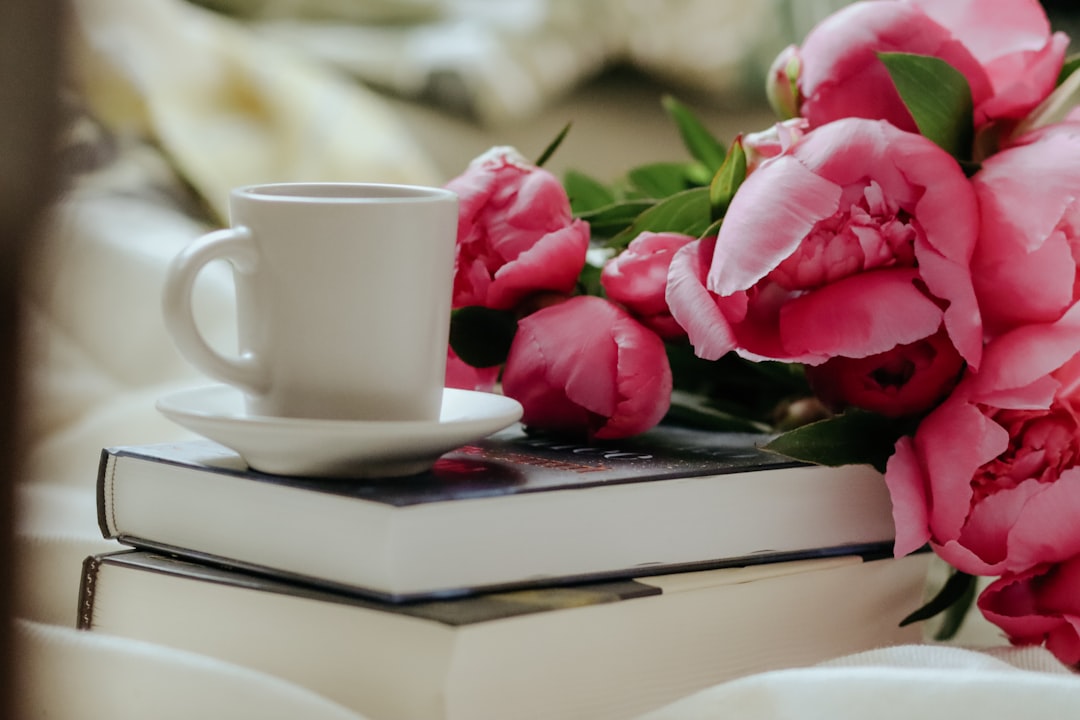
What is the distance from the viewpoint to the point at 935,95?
51cm

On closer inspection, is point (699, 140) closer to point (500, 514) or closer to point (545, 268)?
point (545, 268)

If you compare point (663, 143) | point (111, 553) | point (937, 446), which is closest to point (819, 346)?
point (937, 446)

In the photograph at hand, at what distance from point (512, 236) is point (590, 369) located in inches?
2.9

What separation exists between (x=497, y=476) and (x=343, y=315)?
8 centimetres

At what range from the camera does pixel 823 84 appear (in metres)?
0.53

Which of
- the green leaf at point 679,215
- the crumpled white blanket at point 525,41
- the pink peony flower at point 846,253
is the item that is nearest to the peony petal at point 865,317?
the pink peony flower at point 846,253

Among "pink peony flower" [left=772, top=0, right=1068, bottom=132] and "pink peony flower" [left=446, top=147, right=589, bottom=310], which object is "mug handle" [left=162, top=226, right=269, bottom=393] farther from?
"pink peony flower" [left=772, top=0, right=1068, bottom=132]

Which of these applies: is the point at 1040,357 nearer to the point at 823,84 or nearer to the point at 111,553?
the point at 823,84

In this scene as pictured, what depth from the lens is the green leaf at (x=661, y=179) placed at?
725mm

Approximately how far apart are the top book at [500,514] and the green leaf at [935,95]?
15cm

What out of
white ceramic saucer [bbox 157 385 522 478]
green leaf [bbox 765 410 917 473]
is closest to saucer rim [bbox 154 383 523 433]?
white ceramic saucer [bbox 157 385 522 478]

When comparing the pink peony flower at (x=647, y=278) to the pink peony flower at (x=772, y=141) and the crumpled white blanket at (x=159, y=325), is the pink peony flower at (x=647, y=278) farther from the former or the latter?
the crumpled white blanket at (x=159, y=325)

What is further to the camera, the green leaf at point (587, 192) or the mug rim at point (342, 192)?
the green leaf at point (587, 192)

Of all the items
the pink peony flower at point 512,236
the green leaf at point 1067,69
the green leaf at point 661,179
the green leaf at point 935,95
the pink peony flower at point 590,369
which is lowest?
the pink peony flower at point 590,369
